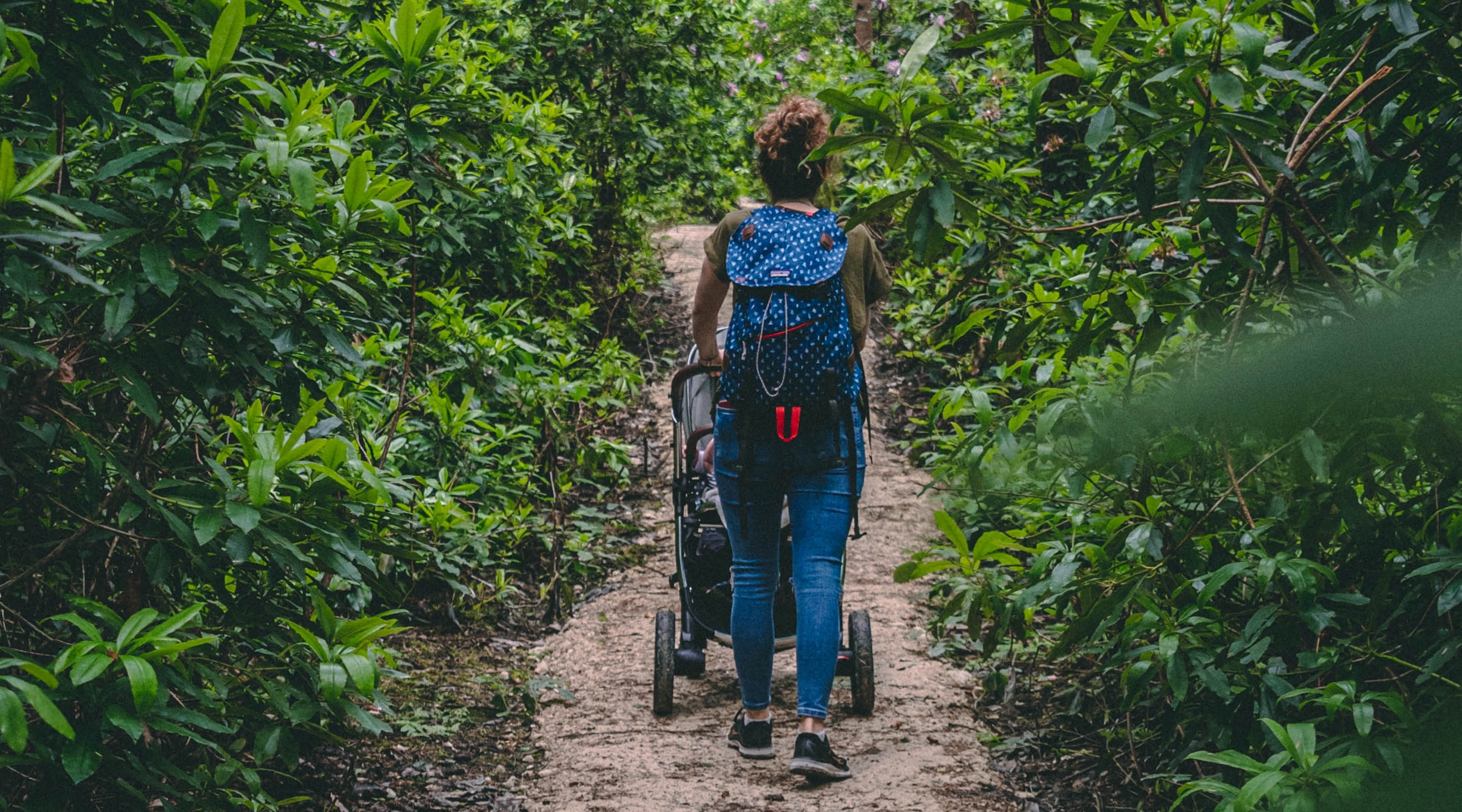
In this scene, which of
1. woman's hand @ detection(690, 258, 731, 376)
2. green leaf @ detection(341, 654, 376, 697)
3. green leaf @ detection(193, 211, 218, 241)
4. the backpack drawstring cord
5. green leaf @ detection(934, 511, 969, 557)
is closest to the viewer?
green leaf @ detection(193, 211, 218, 241)

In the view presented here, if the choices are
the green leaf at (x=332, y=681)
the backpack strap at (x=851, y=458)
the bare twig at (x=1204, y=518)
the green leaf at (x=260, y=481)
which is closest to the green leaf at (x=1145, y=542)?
the bare twig at (x=1204, y=518)

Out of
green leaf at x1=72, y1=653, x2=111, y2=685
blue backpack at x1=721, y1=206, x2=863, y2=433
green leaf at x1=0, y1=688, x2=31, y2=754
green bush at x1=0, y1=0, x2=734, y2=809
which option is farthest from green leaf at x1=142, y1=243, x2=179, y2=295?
blue backpack at x1=721, y1=206, x2=863, y2=433

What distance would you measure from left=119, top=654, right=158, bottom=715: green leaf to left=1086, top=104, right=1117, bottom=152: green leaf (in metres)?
1.85

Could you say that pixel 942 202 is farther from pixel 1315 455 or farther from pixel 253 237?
pixel 253 237

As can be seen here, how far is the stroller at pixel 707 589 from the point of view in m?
3.98

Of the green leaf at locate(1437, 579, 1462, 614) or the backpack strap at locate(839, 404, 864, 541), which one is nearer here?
the green leaf at locate(1437, 579, 1462, 614)

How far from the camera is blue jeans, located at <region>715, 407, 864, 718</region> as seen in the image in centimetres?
336

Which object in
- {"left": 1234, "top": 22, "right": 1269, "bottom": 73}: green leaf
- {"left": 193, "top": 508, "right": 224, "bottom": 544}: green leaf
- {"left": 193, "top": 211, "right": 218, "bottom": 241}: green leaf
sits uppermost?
{"left": 1234, "top": 22, "right": 1269, "bottom": 73}: green leaf

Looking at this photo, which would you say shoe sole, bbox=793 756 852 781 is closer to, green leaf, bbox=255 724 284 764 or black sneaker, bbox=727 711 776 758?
black sneaker, bbox=727 711 776 758

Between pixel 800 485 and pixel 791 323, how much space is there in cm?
53

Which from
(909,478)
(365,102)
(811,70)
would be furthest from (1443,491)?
(811,70)

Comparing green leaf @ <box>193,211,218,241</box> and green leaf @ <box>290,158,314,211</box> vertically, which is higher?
green leaf @ <box>290,158,314,211</box>

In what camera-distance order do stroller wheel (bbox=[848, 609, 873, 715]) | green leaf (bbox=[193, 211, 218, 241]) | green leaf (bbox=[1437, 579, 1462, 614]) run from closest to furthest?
green leaf (bbox=[1437, 579, 1462, 614]) < green leaf (bbox=[193, 211, 218, 241]) < stroller wheel (bbox=[848, 609, 873, 715])

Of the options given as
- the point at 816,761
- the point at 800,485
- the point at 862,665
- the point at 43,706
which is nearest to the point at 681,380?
the point at 800,485
